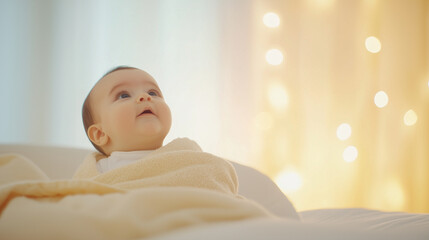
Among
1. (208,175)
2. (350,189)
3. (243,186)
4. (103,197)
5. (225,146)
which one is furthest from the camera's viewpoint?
(350,189)

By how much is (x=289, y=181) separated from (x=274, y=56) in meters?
0.72

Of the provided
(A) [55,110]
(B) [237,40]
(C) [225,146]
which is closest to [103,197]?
(A) [55,110]

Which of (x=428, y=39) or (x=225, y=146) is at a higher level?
(x=428, y=39)

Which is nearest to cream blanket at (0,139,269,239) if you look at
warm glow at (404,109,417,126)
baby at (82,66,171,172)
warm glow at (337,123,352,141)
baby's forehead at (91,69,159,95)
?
baby at (82,66,171,172)

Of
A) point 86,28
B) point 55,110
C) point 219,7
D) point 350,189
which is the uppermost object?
point 219,7

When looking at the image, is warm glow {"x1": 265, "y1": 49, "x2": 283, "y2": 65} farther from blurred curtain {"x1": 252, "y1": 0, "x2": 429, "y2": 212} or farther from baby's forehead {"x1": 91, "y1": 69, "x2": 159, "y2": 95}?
baby's forehead {"x1": 91, "y1": 69, "x2": 159, "y2": 95}

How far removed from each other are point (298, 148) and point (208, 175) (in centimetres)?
168

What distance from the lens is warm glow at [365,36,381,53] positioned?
8.34 feet

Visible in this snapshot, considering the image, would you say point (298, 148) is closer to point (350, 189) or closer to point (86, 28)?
point (350, 189)

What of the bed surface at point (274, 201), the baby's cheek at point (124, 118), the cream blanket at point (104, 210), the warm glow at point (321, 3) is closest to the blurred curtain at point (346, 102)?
the warm glow at point (321, 3)

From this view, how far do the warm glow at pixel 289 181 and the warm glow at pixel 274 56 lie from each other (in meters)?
0.63

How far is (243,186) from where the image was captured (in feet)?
3.91

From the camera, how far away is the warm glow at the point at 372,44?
2.54 meters

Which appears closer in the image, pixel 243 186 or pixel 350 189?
pixel 243 186
